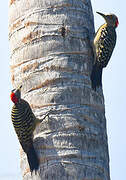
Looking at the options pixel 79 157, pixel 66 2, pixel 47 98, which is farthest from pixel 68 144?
pixel 66 2

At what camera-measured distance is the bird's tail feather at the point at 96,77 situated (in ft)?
13.7

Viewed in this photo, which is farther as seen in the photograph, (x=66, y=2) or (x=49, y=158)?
(x=66, y=2)

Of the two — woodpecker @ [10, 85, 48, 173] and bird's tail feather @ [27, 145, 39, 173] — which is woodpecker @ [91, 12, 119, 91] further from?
bird's tail feather @ [27, 145, 39, 173]

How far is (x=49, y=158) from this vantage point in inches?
153

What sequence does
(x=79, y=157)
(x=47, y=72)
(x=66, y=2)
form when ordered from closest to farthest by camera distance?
(x=79, y=157)
(x=47, y=72)
(x=66, y=2)

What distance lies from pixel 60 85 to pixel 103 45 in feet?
2.87

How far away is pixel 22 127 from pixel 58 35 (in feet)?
2.58

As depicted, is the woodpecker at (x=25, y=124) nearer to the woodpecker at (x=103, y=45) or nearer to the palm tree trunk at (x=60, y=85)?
the palm tree trunk at (x=60, y=85)

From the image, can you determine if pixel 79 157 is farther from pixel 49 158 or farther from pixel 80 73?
pixel 80 73

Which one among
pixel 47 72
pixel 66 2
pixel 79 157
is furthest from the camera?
pixel 66 2

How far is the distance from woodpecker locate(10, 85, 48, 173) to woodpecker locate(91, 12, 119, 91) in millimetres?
570

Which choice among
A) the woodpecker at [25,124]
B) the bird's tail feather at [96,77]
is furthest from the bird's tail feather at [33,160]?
the bird's tail feather at [96,77]

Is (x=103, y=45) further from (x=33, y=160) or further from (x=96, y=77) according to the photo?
(x=33, y=160)

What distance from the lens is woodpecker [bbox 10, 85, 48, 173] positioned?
3.92m
